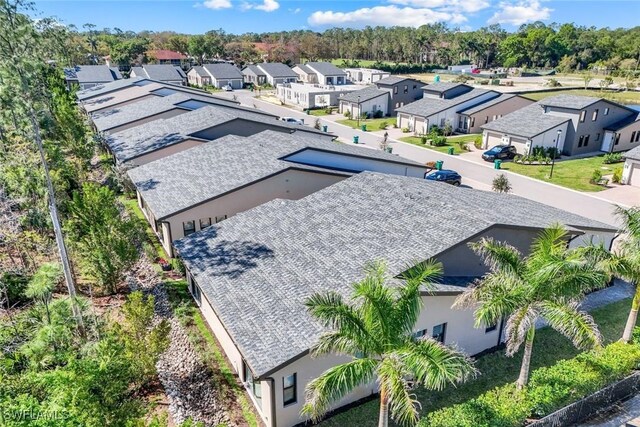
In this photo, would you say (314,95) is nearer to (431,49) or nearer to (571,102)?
(571,102)

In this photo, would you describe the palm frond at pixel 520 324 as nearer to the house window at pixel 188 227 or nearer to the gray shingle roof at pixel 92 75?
the house window at pixel 188 227

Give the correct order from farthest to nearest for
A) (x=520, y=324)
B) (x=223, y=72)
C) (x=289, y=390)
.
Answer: (x=223, y=72) < (x=289, y=390) < (x=520, y=324)

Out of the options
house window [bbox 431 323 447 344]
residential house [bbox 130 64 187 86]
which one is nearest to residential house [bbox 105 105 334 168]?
house window [bbox 431 323 447 344]

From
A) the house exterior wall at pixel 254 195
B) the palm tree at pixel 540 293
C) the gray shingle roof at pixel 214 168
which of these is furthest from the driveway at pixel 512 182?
the house exterior wall at pixel 254 195

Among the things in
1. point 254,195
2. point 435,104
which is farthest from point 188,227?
point 435,104

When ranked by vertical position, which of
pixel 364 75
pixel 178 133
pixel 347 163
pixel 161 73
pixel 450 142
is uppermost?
pixel 161 73

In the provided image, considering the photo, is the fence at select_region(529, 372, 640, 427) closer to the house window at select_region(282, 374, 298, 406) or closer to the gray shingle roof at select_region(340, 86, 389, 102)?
the house window at select_region(282, 374, 298, 406)
